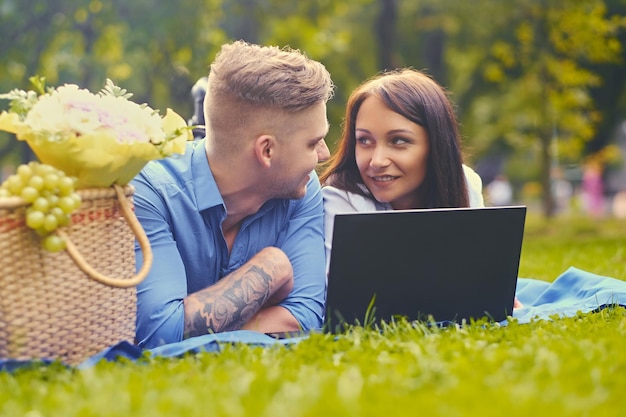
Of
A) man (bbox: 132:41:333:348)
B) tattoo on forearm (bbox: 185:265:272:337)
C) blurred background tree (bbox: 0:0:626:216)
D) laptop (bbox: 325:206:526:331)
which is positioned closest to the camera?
laptop (bbox: 325:206:526:331)

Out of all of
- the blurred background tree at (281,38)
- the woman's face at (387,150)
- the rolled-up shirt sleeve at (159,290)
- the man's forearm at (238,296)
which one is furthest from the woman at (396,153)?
the blurred background tree at (281,38)

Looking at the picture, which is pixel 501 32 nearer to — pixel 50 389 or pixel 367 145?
pixel 367 145

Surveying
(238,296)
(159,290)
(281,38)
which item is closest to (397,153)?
(238,296)

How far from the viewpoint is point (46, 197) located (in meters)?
3.00

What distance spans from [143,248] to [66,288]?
12.7 inches

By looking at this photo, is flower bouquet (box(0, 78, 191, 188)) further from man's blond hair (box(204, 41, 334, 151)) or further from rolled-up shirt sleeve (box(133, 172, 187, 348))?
man's blond hair (box(204, 41, 334, 151))

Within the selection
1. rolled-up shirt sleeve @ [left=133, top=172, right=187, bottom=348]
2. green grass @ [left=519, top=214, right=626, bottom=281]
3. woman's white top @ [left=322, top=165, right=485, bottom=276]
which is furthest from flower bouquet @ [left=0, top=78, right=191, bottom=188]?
green grass @ [left=519, top=214, right=626, bottom=281]

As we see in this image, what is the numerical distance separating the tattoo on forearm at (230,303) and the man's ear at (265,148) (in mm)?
507

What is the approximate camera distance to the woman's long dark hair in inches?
188

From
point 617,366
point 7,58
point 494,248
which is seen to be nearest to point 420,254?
point 494,248

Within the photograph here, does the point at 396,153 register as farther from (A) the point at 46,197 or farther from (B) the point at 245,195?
(A) the point at 46,197

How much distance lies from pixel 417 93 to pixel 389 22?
33.2 feet

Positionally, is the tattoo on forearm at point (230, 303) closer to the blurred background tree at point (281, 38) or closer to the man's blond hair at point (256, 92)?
the man's blond hair at point (256, 92)

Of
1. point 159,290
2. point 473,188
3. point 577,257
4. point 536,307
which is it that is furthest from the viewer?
point 577,257
